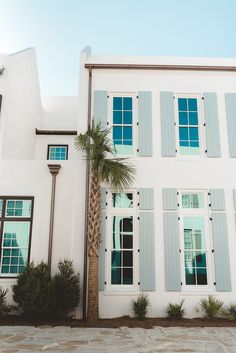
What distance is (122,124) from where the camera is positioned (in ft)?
30.7

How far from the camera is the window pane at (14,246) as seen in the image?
8.25 metres

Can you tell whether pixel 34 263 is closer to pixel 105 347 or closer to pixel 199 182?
pixel 105 347

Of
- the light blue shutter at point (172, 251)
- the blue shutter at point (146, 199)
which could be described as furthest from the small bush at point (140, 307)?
the blue shutter at point (146, 199)

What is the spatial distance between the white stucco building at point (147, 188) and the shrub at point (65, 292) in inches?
19.9

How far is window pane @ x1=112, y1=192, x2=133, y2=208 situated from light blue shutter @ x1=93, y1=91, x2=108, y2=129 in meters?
1.96

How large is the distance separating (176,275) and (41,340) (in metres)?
3.83

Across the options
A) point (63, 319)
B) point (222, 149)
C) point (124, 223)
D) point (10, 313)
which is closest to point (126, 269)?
point (124, 223)

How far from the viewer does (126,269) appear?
8336mm

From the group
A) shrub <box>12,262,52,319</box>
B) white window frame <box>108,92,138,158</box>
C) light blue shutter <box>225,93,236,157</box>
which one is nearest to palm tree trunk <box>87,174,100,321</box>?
shrub <box>12,262,52,319</box>

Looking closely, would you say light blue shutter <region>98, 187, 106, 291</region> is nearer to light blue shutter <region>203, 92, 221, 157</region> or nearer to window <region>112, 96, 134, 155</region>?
window <region>112, 96, 134, 155</region>

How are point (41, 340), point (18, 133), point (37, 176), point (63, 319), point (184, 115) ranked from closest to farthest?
point (41, 340), point (63, 319), point (37, 176), point (184, 115), point (18, 133)

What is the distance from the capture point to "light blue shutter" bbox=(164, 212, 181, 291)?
321 inches

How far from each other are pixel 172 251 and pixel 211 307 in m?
1.56

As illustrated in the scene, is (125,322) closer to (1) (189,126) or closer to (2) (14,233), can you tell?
(2) (14,233)
